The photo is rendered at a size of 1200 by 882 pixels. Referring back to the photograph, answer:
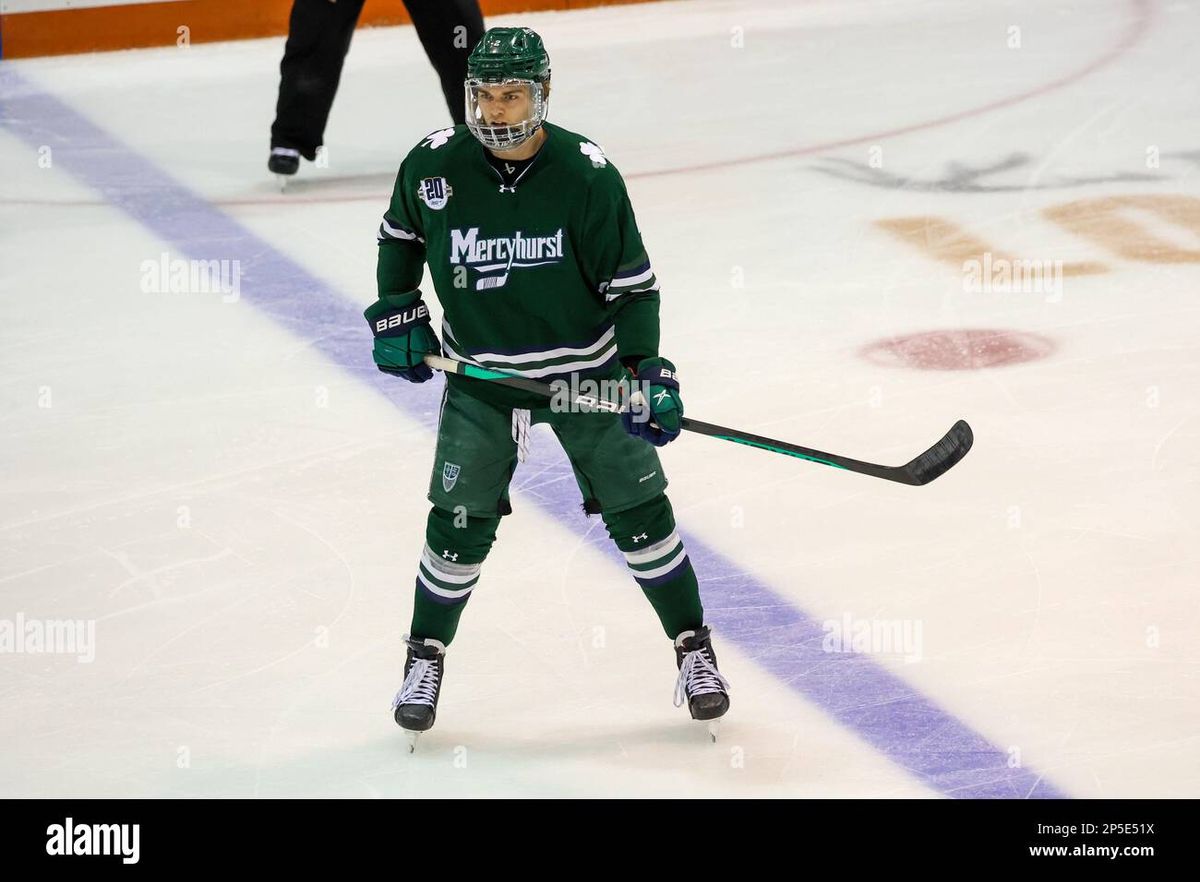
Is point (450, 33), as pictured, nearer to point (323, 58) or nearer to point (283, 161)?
point (323, 58)

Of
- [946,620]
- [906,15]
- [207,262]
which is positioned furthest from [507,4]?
[946,620]

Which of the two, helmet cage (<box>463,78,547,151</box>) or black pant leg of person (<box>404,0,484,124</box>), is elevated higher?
helmet cage (<box>463,78,547,151</box>)

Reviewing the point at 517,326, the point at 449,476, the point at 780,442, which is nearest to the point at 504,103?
the point at 517,326

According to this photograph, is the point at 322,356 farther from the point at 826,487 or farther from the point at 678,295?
the point at 826,487

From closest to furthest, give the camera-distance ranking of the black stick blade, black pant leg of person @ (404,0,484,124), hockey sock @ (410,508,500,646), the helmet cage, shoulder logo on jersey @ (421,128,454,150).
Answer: the helmet cage < shoulder logo on jersey @ (421,128,454,150) < hockey sock @ (410,508,500,646) < the black stick blade < black pant leg of person @ (404,0,484,124)

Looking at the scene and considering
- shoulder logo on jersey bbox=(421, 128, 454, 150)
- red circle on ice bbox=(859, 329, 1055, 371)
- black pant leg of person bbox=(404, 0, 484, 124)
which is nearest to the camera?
shoulder logo on jersey bbox=(421, 128, 454, 150)

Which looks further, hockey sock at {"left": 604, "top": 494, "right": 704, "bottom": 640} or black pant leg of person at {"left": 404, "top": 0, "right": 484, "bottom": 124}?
black pant leg of person at {"left": 404, "top": 0, "right": 484, "bottom": 124}

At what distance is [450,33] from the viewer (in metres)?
6.39

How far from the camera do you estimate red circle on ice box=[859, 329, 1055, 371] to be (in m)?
4.79

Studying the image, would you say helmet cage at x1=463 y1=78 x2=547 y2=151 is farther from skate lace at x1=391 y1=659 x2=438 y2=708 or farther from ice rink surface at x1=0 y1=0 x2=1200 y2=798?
ice rink surface at x1=0 y1=0 x2=1200 y2=798

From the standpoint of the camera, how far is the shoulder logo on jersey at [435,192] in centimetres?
298

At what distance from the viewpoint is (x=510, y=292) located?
117 inches

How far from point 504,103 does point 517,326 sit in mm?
346

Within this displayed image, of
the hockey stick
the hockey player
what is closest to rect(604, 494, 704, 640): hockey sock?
the hockey player
